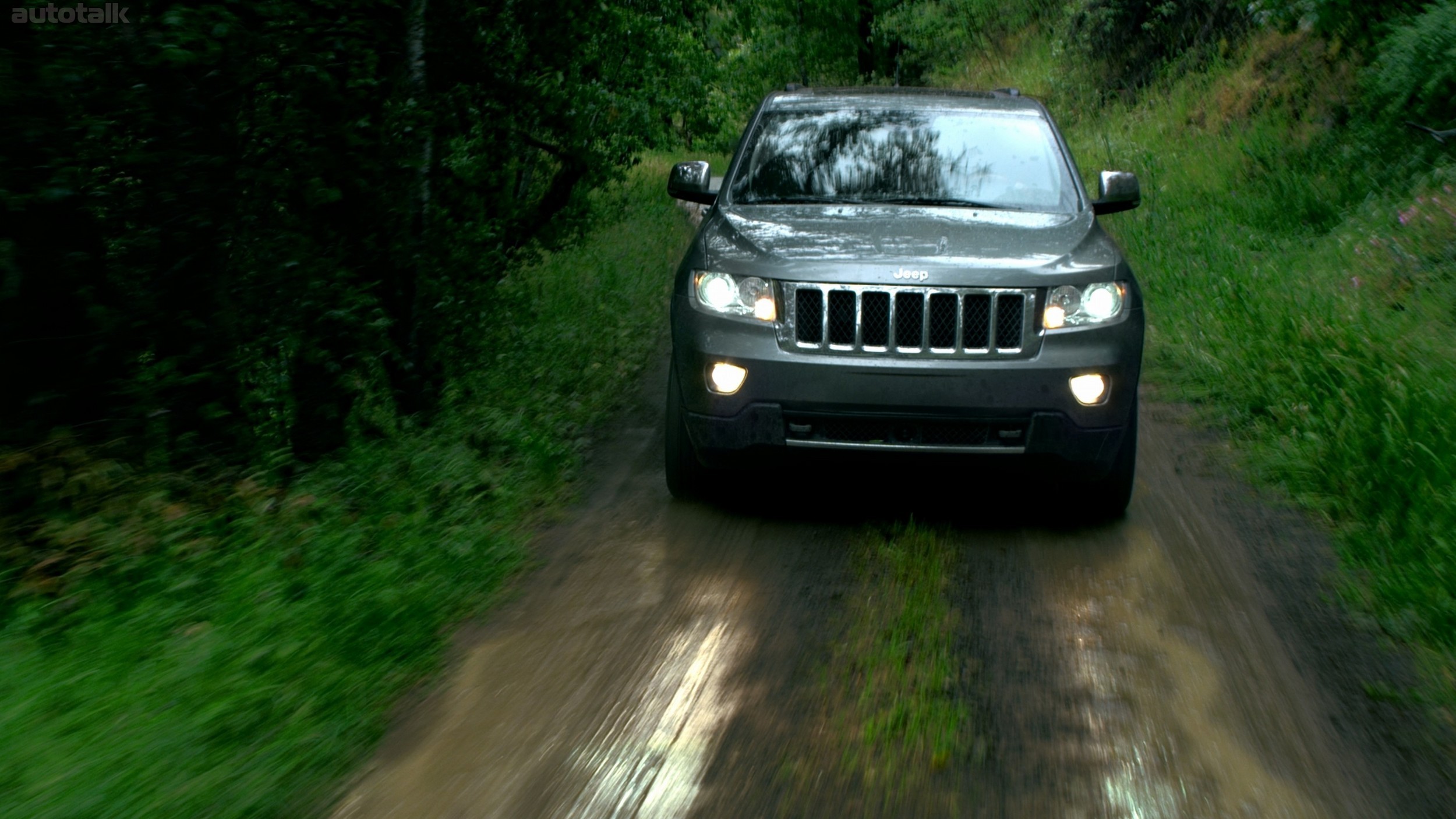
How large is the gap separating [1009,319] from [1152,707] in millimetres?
1816

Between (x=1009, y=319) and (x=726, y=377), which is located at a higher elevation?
(x=1009, y=319)

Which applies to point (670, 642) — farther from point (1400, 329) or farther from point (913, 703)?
point (1400, 329)

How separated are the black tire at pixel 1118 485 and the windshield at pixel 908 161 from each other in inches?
47.6

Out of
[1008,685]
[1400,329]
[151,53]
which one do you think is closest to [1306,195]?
[1400,329]

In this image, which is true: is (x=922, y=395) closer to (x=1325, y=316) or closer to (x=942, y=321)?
(x=942, y=321)

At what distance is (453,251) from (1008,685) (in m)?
4.22

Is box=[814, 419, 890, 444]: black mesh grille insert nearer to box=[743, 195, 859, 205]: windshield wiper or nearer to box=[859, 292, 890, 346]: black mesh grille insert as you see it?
box=[859, 292, 890, 346]: black mesh grille insert

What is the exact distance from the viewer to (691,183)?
6.50 meters

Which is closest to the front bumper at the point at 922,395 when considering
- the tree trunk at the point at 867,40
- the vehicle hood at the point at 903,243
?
the vehicle hood at the point at 903,243

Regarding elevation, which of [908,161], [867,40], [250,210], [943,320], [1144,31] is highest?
[867,40]

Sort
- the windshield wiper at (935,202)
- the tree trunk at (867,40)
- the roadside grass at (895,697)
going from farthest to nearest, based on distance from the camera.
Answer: the tree trunk at (867,40) → the windshield wiper at (935,202) → the roadside grass at (895,697)

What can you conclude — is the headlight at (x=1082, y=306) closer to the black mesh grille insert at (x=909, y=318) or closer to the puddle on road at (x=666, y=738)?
the black mesh grille insert at (x=909, y=318)

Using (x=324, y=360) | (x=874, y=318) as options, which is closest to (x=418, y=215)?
(x=324, y=360)

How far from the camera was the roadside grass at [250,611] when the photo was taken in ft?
10.3
